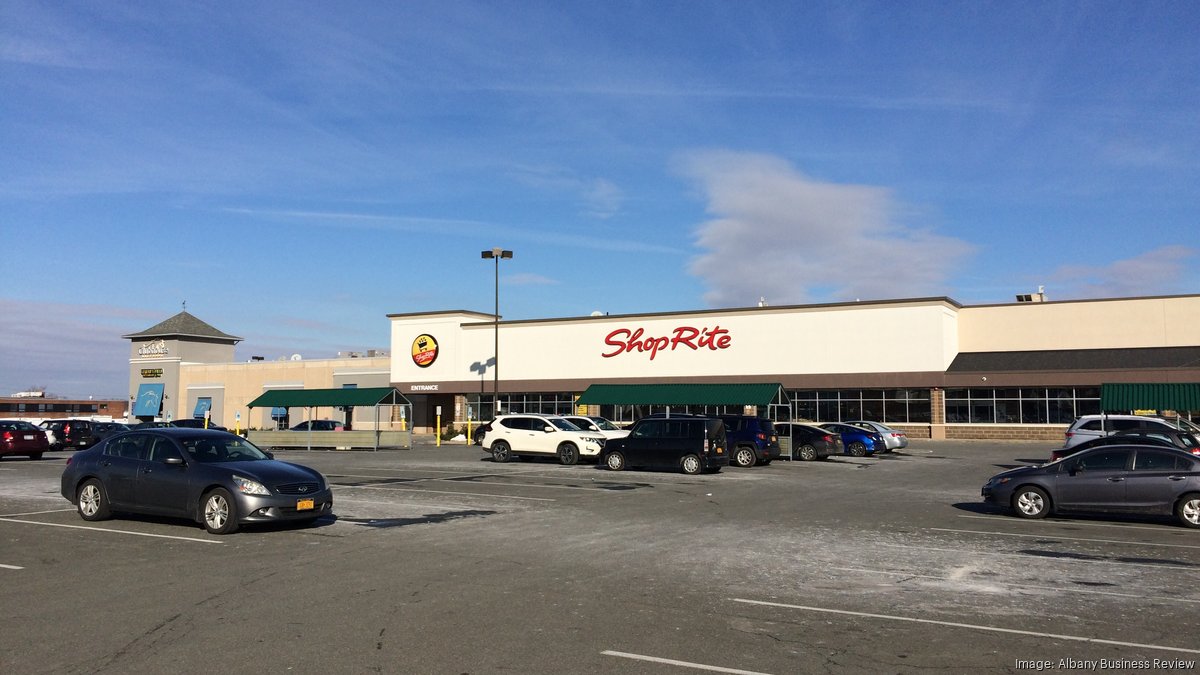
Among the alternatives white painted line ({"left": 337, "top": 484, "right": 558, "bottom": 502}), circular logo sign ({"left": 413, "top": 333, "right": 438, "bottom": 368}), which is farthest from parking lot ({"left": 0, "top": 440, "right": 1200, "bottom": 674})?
circular logo sign ({"left": 413, "top": 333, "right": 438, "bottom": 368})

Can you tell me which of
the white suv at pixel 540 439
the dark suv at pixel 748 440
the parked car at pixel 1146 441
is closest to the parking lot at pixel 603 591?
the parked car at pixel 1146 441

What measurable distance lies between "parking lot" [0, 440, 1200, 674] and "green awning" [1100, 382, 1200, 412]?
56.8 feet

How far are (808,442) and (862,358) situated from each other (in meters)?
18.0

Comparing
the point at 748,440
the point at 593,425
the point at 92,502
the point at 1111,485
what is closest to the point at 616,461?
the point at 748,440

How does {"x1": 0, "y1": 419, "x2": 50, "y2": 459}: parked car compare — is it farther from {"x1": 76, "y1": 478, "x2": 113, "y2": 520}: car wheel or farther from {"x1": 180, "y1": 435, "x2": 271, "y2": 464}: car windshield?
{"x1": 180, "y1": 435, "x2": 271, "y2": 464}: car windshield

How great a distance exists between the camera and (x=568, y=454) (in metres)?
30.2

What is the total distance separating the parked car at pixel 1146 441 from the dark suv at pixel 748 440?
9.24 m

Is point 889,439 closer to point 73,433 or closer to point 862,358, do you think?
point 862,358

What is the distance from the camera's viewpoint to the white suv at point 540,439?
29.9m

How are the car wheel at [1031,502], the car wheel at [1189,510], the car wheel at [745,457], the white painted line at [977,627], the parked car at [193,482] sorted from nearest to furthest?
the white painted line at [977,627], the parked car at [193,482], the car wheel at [1189,510], the car wheel at [1031,502], the car wheel at [745,457]

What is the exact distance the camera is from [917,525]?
15.1 meters

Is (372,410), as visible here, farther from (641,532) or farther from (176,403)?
(641,532)

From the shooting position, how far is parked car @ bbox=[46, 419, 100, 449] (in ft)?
135

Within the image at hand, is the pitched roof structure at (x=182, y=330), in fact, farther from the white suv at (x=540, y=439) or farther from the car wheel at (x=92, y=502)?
the car wheel at (x=92, y=502)
